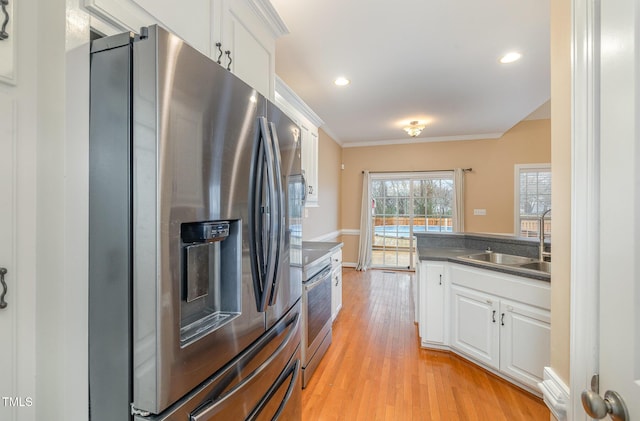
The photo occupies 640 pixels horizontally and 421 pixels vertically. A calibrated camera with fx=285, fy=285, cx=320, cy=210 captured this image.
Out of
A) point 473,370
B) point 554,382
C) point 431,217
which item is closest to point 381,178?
point 431,217

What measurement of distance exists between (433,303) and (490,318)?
1.60 ft

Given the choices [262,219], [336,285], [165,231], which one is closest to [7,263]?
[165,231]

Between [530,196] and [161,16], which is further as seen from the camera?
[530,196]

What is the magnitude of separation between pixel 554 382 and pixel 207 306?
1.15 meters

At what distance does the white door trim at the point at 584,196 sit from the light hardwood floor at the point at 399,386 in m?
1.32

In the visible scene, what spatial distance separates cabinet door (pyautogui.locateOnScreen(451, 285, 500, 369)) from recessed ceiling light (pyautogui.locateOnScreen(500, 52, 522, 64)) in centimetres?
222

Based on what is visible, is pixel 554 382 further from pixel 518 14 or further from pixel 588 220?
pixel 518 14

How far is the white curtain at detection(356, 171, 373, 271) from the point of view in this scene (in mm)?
6195

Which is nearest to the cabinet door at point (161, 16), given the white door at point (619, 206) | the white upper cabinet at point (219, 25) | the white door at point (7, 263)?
the white upper cabinet at point (219, 25)

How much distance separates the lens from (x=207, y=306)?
92cm

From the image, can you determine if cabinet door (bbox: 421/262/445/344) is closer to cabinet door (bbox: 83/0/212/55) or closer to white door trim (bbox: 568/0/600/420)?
white door trim (bbox: 568/0/600/420)

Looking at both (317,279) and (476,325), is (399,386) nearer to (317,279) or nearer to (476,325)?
(476,325)

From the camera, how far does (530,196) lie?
5488 millimetres

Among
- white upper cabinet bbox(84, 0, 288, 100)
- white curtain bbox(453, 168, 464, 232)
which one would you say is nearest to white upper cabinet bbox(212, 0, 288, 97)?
white upper cabinet bbox(84, 0, 288, 100)
